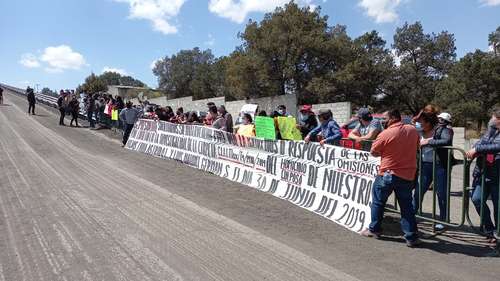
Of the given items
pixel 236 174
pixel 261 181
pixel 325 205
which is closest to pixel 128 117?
pixel 236 174

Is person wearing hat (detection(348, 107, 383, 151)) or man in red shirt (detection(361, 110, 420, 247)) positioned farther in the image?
person wearing hat (detection(348, 107, 383, 151))

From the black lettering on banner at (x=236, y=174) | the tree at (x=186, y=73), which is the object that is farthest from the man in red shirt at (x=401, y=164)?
the tree at (x=186, y=73)

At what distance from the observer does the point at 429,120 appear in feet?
24.4

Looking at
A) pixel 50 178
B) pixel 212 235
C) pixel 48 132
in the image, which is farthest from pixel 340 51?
pixel 212 235

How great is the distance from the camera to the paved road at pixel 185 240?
17.2 feet

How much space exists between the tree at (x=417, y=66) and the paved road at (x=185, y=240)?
156 feet

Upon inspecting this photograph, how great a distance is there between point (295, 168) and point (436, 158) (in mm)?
2740

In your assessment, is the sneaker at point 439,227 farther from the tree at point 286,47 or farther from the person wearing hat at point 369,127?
the tree at point 286,47

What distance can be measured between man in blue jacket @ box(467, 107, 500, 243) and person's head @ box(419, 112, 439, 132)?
1079 millimetres

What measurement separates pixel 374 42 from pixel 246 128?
48.9 metres

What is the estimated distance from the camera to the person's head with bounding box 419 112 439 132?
7440 mm

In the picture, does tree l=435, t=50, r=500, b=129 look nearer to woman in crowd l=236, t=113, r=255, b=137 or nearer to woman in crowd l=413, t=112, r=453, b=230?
woman in crowd l=236, t=113, r=255, b=137

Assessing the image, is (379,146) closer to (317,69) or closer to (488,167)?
(488,167)

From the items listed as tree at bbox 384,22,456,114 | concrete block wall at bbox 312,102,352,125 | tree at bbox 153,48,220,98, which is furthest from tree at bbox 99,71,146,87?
concrete block wall at bbox 312,102,352,125
